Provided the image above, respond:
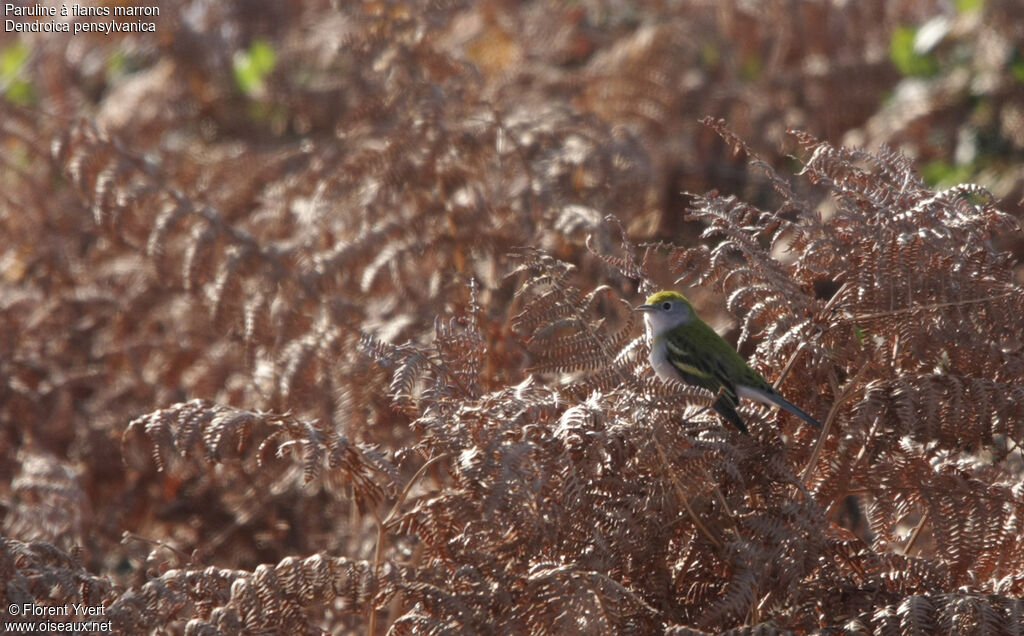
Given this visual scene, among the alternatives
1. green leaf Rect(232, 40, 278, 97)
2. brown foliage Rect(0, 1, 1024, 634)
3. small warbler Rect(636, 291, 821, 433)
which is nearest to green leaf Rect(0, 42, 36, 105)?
brown foliage Rect(0, 1, 1024, 634)

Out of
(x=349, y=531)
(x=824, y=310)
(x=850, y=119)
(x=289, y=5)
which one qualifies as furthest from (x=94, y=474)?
(x=850, y=119)

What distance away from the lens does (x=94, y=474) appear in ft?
15.9

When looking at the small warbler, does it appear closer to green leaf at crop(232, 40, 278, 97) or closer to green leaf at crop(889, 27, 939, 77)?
Result: green leaf at crop(889, 27, 939, 77)

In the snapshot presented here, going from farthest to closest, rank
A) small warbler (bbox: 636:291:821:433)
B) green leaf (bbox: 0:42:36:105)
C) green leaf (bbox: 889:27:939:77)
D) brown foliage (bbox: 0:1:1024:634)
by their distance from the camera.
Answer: green leaf (bbox: 0:42:36:105) < green leaf (bbox: 889:27:939:77) < small warbler (bbox: 636:291:821:433) < brown foliage (bbox: 0:1:1024:634)

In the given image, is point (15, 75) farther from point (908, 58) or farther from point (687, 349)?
point (908, 58)

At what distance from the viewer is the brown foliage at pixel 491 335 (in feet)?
8.82

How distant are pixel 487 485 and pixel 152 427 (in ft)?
3.16

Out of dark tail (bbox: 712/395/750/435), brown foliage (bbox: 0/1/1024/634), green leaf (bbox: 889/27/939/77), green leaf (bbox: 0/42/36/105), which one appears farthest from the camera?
green leaf (bbox: 0/42/36/105)

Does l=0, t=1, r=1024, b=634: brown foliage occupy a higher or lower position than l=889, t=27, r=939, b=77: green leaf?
lower

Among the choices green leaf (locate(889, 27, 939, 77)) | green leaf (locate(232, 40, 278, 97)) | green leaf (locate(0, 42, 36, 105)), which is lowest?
green leaf (locate(889, 27, 939, 77))

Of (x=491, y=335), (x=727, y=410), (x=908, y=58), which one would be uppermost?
(x=908, y=58)

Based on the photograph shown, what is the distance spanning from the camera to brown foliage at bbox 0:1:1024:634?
2.69m

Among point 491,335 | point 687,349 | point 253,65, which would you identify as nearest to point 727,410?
point 687,349

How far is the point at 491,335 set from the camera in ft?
14.2
